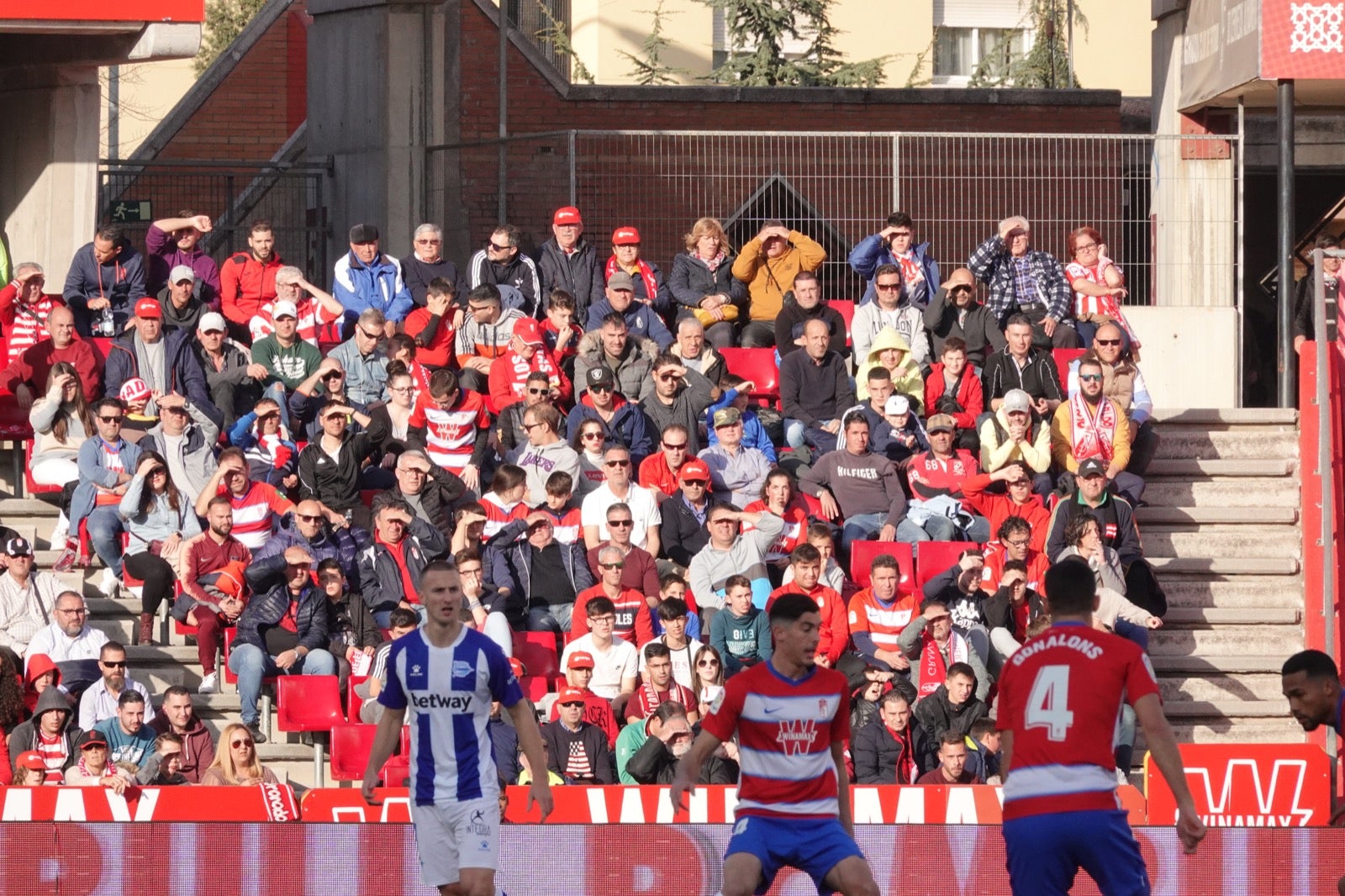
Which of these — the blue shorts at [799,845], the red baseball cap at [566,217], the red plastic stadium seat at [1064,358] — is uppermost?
the red baseball cap at [566,217]

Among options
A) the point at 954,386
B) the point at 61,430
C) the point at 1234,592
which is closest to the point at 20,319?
the point at 61,430

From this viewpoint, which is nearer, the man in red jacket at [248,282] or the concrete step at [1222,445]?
the man in red jacket at [248,282]

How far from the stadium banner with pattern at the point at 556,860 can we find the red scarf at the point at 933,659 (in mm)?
3911

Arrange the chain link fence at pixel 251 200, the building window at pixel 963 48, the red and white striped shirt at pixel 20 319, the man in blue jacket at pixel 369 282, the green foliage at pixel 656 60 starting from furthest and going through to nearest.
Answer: the building window at pixel 963 48 → the green foliage at pixel 656 60 → the chain link fence at pixel 251 200 → the man in blue jacket at pixel 369 282 → the red and white striped shirt at pixel 20 319

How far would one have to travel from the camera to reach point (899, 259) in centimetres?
1864

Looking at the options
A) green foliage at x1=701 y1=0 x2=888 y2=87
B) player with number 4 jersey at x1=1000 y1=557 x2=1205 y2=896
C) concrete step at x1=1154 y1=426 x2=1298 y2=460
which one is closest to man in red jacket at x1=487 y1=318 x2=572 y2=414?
concrete step at x1=1154 y1=426 x2=1298 y2=460

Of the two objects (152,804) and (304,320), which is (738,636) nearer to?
(152,804)

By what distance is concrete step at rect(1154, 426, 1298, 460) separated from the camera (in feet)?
61.4

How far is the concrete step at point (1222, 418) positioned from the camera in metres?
18.9

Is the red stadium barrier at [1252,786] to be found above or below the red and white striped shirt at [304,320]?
below

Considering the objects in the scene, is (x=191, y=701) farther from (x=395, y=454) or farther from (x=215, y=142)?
(x=215, y=142)

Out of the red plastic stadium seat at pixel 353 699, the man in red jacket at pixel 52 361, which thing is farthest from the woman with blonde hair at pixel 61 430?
the red plastic stadium seat at pixel 353 699

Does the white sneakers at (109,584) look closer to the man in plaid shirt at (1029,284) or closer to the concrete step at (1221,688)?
the man in plaid shirt at (1029,284)

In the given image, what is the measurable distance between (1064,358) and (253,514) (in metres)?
6.95
